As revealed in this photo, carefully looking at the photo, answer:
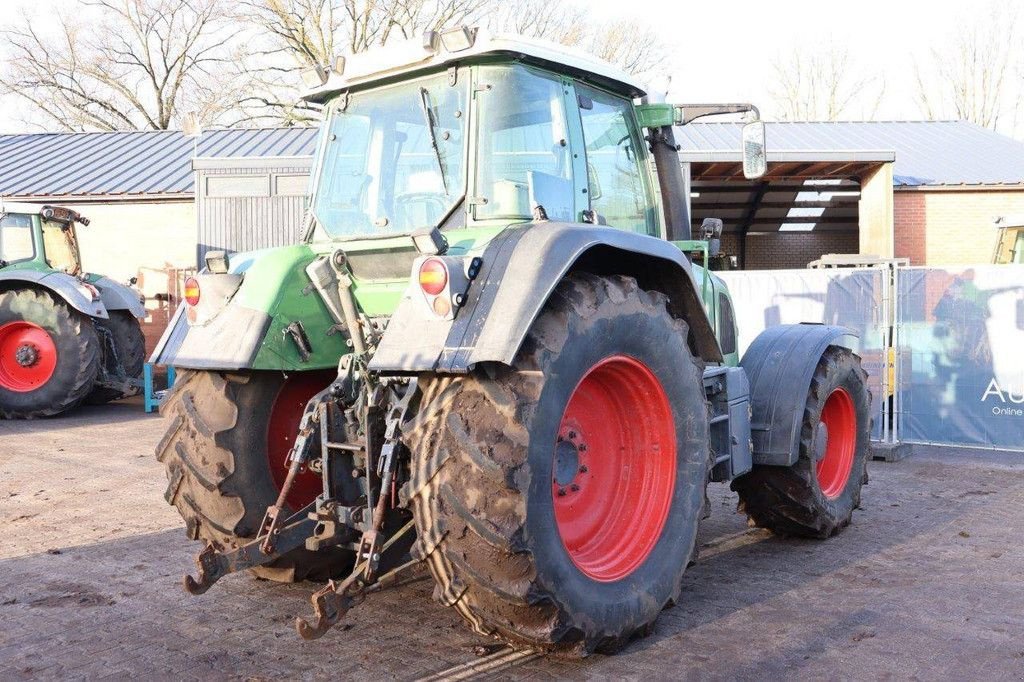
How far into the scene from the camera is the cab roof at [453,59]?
164 inches

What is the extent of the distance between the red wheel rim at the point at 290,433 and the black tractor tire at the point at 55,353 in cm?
958

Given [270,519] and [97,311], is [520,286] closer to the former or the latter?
[270,519]

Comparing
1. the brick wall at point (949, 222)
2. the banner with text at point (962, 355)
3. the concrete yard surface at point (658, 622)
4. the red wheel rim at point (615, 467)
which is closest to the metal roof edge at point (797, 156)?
the brick wall at point (949, 222)

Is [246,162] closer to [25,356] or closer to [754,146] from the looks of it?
[25,356]

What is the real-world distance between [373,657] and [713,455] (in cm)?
188

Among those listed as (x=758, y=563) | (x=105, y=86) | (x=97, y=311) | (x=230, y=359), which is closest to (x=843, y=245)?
(x=97, y=311)

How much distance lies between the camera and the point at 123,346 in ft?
46.6

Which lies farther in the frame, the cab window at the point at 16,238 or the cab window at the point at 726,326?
the cab window at the point at 16,238

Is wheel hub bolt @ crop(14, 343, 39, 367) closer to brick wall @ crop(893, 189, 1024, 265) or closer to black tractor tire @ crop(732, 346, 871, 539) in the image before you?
black tractor tire @ crop(732, 346, 871, 539)

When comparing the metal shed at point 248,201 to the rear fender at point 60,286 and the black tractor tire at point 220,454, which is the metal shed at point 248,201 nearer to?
the rear fender at point 60,286

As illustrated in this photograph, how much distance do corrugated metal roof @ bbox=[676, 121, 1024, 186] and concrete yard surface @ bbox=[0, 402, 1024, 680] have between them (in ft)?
43.1

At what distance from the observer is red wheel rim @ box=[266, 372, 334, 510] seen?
4.57 metres

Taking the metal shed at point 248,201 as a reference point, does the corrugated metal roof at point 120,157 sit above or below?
above

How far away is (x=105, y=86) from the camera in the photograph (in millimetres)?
35281
